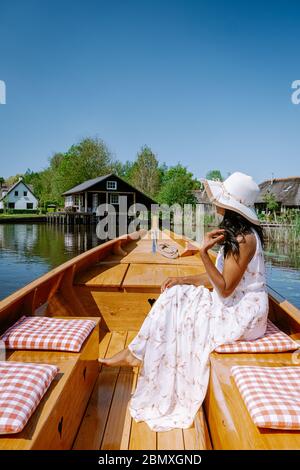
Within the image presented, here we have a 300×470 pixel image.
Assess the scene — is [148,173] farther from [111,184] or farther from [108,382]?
[108,382]

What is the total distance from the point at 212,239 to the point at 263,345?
675mm

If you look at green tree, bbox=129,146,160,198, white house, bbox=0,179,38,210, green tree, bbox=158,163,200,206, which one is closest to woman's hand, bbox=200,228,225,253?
green tree, bbox=158,163,200,206

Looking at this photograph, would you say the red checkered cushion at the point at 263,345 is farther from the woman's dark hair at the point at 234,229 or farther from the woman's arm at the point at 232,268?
the woman's dark hair at the point at 234,229

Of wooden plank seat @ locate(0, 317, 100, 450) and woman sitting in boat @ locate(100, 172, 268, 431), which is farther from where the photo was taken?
woman sitting in boat @ locate(100, 172, 268, 431)

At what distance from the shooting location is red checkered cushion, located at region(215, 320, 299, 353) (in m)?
2.18

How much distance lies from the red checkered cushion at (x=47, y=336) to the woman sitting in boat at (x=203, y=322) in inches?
15.4

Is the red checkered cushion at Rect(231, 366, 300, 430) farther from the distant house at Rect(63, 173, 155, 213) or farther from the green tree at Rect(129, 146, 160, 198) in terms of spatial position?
the green tree at Rect(129, 146, 160, 198)

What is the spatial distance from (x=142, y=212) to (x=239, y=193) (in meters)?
39.1

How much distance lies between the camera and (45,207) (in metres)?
61.1

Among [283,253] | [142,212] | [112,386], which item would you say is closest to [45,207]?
[142,212]

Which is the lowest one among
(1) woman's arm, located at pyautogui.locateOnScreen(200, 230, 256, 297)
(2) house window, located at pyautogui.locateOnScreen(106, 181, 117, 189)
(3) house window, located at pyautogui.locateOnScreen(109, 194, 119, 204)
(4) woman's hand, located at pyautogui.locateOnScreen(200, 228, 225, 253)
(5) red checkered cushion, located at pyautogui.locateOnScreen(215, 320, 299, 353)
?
(5) red checkered cushion, located at pyautogui.locateOnScreen(215, 320, 299, 353)

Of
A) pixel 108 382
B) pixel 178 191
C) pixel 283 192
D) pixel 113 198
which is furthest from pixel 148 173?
pixel 108 382

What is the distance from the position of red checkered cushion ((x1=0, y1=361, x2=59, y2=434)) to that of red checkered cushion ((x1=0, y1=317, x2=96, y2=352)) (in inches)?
14.3
